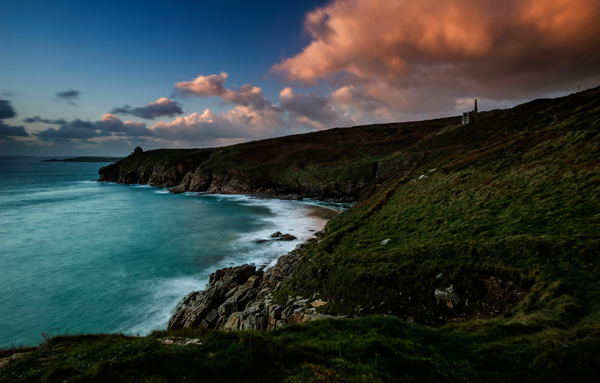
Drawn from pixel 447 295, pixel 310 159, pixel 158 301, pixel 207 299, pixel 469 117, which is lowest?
pixel 158 301

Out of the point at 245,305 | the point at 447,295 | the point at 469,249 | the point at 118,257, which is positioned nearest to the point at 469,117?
the point at 469,249

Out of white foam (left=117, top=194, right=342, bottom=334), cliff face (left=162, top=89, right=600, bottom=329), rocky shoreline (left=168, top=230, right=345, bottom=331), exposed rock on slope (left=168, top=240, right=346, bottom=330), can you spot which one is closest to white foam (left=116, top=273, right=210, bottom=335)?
white foam (left=117, top=194, right=342, bottom=334)

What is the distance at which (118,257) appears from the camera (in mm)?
33812

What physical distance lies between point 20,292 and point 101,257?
907 centimetres

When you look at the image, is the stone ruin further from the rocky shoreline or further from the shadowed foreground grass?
the shadowed foreground grass

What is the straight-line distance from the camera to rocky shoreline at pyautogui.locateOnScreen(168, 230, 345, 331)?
14.8 meters

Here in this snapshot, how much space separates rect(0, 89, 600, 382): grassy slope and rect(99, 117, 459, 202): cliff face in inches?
1007

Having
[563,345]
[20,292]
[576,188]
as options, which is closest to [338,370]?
[563,345]

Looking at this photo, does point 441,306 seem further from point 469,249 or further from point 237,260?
point 237,260

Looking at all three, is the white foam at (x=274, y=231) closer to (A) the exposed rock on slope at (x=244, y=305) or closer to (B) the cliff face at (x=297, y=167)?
(A) the exposed rock on slope at (x=244, y=305)

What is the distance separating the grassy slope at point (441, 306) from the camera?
270 inches

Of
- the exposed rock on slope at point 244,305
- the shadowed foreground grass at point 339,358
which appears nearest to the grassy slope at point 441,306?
the shadowed foreground grass at point 339,358

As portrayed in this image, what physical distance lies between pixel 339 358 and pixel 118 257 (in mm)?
37280

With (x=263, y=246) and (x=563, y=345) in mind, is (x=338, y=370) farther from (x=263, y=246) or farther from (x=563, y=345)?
(x=263, y=246)
